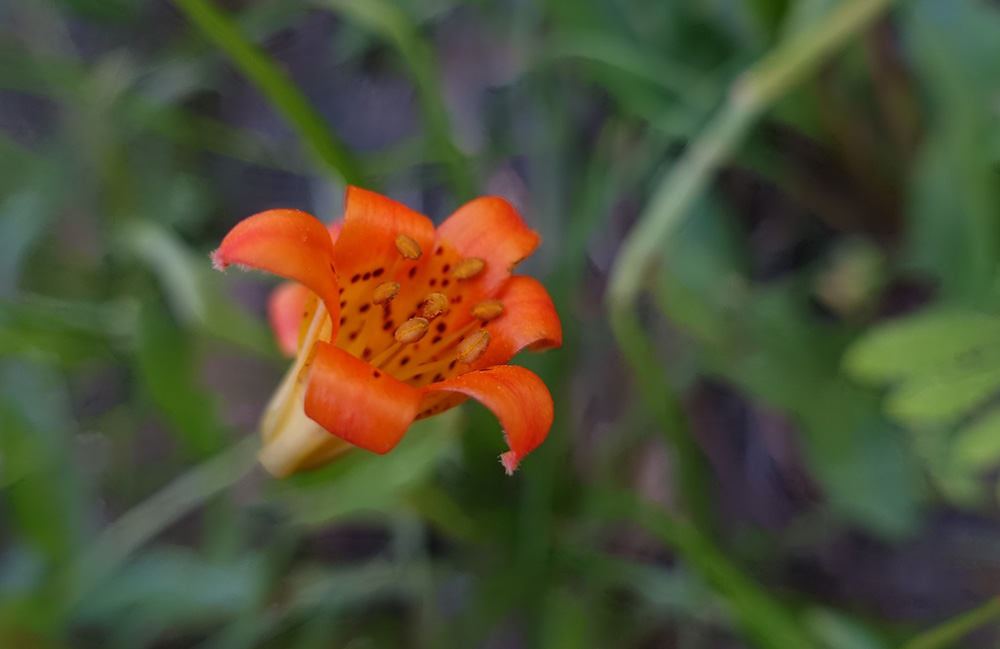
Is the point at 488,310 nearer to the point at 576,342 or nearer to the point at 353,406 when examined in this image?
the point at 353,406

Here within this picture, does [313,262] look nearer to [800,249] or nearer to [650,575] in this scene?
[650,575]

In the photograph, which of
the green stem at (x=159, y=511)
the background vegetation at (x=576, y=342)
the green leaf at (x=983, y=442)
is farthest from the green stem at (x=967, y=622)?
the green stem at (x=159, y=511)

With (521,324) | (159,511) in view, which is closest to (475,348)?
(521,324)

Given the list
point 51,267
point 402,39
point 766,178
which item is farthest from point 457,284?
point 51,267

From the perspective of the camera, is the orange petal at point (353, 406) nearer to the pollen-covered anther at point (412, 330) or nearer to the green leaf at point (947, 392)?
the pollen-covered anther at point (412, 330)

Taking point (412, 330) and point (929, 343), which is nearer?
point (412, 330)

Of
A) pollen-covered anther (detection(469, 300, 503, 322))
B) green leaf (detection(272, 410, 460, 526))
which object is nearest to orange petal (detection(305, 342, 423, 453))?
pollen-covered anther (detection(469, 300, 503, 322))
